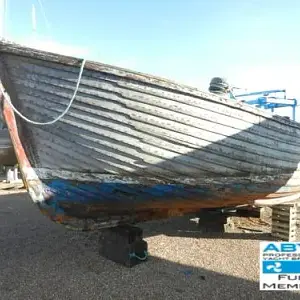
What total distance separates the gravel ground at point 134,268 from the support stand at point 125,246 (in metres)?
0.12

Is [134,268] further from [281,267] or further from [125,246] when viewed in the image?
[281,267]

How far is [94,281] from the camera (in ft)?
12.9

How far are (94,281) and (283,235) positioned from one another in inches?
137

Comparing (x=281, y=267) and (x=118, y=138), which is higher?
(x=118, y=138)

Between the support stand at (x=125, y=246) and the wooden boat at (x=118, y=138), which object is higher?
the wooden boat at (x=118, y=138)

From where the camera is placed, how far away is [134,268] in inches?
173

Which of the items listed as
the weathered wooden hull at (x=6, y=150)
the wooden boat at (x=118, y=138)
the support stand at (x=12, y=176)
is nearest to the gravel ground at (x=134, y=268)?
the wooden boat at (x=118, y=138)

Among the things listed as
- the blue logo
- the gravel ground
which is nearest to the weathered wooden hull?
the gravel ground

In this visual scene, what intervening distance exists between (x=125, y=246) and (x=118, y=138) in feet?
5.38

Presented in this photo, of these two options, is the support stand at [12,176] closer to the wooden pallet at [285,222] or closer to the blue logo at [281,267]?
the wooden pallet at [285,222]

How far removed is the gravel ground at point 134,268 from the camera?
12.0 feet

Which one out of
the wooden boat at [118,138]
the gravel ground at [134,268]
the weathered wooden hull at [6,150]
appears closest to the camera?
the gravel ground at [134,268]

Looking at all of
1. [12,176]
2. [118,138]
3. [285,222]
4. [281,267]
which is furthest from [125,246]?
[12,176]

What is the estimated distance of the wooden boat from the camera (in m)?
3.75
